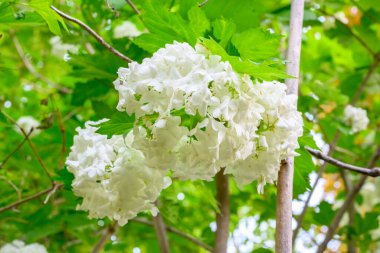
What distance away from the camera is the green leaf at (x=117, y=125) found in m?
1.28

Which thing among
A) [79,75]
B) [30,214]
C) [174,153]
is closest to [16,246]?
[30,214]

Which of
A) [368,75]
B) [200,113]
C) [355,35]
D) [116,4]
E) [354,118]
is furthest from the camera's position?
[355,35]

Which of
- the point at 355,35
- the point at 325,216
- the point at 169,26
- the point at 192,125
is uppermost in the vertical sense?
the point at 169,26

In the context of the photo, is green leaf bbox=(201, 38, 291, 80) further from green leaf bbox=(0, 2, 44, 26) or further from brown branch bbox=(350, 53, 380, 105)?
brown branch bbox=(350, 53, 380, 105)

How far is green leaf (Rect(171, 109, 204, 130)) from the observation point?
1.14 meters

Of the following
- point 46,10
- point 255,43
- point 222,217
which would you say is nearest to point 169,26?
point 255,43

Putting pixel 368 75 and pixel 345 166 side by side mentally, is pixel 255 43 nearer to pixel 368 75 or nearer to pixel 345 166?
pixel 345 166

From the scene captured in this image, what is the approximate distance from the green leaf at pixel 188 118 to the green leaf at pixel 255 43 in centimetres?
22

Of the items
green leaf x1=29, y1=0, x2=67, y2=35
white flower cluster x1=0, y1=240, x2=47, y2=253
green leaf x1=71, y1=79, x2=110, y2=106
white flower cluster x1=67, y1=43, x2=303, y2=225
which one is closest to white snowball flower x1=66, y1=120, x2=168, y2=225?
white flower cluster x1=67, y1=43, x2=303, y2=225

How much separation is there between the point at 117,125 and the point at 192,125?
0.70 feet

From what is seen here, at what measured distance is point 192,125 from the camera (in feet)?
3.76

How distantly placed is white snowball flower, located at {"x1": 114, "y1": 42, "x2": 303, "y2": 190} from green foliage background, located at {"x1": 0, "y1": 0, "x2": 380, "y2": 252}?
5cm

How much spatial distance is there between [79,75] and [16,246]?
31.7 inches

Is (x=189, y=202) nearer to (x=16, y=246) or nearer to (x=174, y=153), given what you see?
(x=16, y=246)
